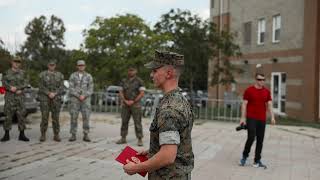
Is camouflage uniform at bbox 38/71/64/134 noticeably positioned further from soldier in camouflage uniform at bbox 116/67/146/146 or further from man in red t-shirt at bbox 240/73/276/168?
man in red t-shirt at bbox 240/73/276/168

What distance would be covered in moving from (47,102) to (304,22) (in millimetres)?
16083

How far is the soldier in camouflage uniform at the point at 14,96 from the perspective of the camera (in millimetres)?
12344

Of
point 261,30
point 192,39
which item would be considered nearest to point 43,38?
point 261,30

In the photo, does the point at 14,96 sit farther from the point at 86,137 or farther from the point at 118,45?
the point at 118,45

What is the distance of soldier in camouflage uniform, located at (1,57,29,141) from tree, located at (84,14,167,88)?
1218 centimetres

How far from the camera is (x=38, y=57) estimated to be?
2048 inches

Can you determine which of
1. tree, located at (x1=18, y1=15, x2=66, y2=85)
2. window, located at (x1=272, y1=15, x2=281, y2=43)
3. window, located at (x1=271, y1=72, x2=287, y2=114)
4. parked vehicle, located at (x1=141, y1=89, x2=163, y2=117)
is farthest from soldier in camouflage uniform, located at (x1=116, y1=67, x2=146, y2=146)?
tree, located at (x1=18, y1=15, x2=66, y2=85)

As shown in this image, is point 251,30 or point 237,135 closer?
point 237,135

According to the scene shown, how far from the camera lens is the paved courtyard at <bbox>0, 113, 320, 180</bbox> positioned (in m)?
8.81

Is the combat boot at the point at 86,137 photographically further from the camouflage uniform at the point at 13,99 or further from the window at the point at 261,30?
the window at the point at 261,30

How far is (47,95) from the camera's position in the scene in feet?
41.1

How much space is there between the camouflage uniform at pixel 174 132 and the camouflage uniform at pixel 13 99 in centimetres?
897

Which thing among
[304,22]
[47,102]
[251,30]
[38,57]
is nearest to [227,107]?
[304,22]

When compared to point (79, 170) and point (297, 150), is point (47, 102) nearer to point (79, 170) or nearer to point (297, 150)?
point (79, 170)
